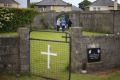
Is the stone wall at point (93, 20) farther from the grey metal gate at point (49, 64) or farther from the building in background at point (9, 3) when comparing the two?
the building in background at point (9, 3)

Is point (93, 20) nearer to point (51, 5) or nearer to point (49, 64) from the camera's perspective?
point (49, 64)

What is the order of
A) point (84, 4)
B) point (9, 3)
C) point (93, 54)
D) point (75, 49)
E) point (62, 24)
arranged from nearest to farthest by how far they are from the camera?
point (75, 49) → point (93, 54) → point (62, 24) → point (9, 3) → point (84, 4)

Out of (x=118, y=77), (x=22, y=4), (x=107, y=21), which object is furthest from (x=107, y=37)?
(x=22, y=4)

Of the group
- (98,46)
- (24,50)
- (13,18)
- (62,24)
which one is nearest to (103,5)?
(62,24)

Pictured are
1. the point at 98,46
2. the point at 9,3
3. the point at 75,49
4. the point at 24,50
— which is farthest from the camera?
the point at 9,3

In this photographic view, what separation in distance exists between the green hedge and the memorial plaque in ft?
52.6

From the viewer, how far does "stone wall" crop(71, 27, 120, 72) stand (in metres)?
11.6

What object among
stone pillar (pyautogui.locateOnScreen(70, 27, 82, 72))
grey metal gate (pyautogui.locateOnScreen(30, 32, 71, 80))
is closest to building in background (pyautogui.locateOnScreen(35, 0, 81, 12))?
grey metal gate (pyautogui.locateOnScreen(30, 32, 71, 80))

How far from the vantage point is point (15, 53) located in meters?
11.2

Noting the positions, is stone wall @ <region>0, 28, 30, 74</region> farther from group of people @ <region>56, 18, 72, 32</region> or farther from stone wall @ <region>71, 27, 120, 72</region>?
group of people @ <region>56, 18, 72, 32</region>

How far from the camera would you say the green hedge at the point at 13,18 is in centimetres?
2719

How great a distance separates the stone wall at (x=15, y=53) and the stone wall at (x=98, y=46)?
183cm

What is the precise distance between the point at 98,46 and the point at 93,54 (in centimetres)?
43

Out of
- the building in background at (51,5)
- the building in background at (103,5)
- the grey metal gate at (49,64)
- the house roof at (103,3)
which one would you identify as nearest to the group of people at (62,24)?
the grey metal gate at (49,64)
